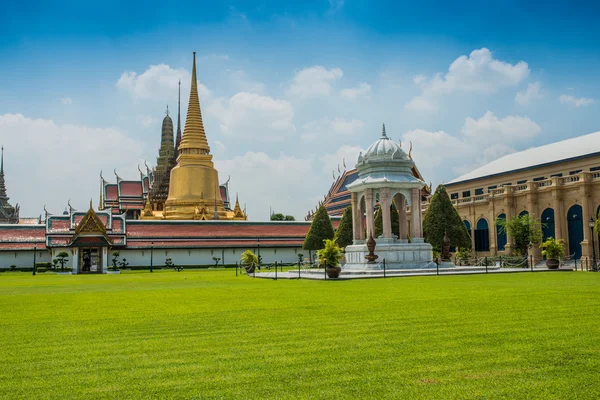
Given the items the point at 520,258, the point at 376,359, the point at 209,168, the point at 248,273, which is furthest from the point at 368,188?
the point at 209,168

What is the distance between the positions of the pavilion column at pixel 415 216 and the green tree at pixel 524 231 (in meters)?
13.3

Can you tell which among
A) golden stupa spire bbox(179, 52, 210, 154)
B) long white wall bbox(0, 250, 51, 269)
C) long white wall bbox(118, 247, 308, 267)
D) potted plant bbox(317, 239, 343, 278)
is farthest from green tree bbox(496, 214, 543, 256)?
golden stupa spire bbox(179, 52, 210, 154)

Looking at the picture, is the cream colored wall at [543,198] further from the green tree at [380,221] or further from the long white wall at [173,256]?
the long white wall at [173,256]

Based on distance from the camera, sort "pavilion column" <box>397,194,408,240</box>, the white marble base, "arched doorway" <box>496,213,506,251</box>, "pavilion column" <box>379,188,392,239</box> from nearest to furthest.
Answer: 1. the white marble base
2. "pavilion column" <box>379,188,392,239</box>
3. "pavilion column" <box>397,194,408,240</box>
4. "arched doorway" <box>496,213,506,251</box>

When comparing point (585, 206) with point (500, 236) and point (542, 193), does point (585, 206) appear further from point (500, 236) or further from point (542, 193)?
point (500, 236)

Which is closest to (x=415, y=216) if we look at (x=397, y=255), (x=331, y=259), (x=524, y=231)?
(x=397, y=255)

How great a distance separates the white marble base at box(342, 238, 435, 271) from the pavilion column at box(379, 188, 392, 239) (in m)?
0.45

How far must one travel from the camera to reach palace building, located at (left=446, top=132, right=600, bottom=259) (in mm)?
43156

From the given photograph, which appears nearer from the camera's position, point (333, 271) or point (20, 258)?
point (333, 271)

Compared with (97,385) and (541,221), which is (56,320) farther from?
(541,221)

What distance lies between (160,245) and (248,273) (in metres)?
23.4

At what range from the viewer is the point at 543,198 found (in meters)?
47.1

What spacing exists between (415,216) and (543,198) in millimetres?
16993

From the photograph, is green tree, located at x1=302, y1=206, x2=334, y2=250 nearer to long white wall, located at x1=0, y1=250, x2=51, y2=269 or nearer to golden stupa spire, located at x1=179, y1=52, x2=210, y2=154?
long white wall, located at x1=0, y1=250, x2=51, y2=269
